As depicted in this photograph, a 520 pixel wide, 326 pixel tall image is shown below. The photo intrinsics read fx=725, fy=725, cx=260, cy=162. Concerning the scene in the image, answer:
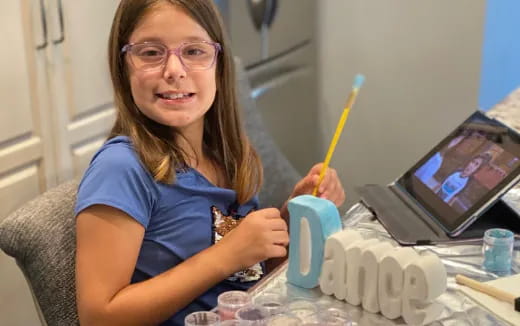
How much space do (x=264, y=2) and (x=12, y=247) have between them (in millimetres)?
1636

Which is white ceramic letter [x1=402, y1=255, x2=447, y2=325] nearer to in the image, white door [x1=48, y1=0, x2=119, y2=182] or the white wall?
white door [x1=48, y1=0, x2=119, y2=182]

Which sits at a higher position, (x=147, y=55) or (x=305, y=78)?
(x=147, y=55)

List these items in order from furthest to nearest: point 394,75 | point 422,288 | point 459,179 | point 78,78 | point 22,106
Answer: point 394,75 → point 78,78 → point 22,106 → point 459,179 → point 422,288

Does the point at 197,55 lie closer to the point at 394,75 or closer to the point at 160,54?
the point at 160,54

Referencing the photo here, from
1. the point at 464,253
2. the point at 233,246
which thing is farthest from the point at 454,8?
the point at 233,246

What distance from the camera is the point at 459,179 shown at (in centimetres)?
132

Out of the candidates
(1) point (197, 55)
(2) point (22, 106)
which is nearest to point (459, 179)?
(1) point (197, 55)

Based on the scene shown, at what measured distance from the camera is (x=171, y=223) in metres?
1.21

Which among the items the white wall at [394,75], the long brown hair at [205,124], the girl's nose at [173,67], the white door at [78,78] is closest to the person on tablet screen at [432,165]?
the long brown hair at [205,124]

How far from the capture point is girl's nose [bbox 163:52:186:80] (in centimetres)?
119

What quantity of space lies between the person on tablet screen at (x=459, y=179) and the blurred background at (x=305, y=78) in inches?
43.9

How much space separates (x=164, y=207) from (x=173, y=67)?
23 cm

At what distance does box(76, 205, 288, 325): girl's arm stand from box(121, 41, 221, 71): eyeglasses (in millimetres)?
271

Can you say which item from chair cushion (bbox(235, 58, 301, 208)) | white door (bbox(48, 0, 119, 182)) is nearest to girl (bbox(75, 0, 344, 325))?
chair cushion (bbox(235, 58, 301, 208))
